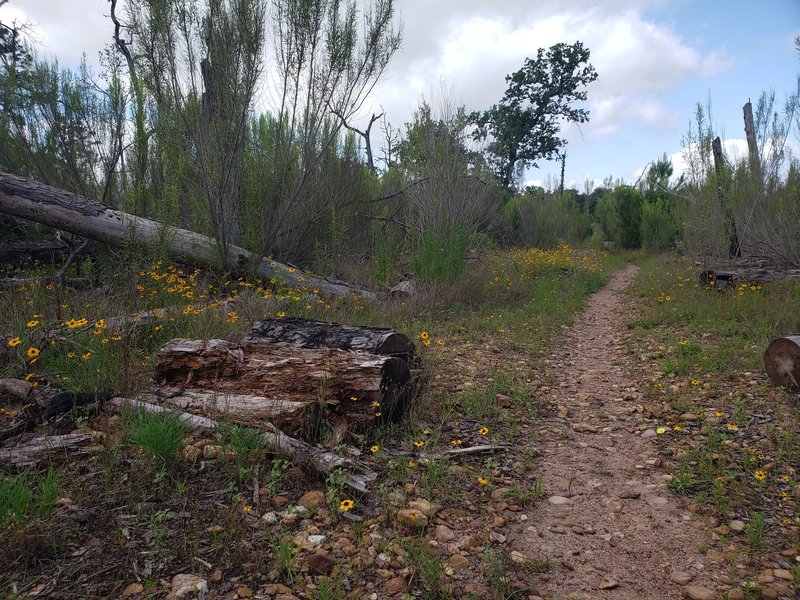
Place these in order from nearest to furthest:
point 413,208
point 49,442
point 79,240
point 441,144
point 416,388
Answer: point 49,442 → point 416,388 → point 79,240 → point 441,144 → point 413,208

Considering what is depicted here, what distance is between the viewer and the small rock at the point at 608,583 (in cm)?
189

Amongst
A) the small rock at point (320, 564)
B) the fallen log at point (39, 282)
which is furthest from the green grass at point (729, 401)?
the fallen log at point (39, 282)

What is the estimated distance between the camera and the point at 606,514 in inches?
95.0

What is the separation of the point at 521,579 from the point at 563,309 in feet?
19.1

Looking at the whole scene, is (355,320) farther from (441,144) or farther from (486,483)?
(441,144)

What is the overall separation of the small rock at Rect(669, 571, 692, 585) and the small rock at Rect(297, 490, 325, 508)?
147cm

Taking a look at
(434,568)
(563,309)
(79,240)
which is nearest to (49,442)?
(434,568)

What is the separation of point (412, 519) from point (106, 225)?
18.9 ft

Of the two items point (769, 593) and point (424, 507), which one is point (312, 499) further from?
point (769, 593)

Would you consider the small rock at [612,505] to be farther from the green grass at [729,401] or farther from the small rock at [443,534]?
the small rock at [443,534]

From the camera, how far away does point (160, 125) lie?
6570 millimetres

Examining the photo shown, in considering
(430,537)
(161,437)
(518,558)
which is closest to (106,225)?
(161,437)

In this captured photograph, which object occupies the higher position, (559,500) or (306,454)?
(306,454)

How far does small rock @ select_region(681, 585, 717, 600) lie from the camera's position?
1815 millimetres
